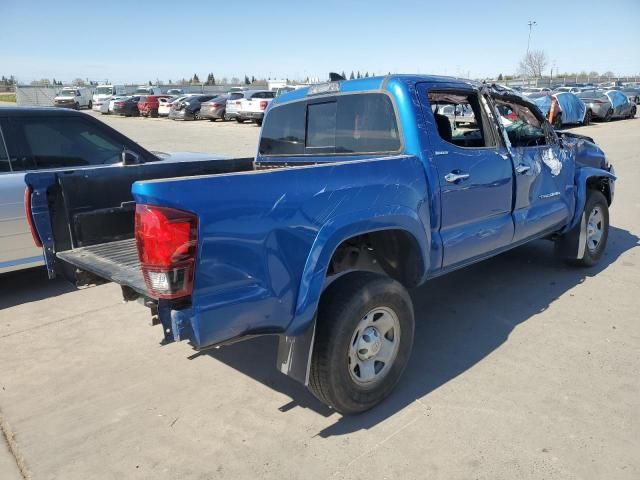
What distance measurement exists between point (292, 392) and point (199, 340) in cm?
118

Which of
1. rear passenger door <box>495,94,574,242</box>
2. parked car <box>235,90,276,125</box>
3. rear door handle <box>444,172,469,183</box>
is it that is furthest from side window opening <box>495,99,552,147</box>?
parked car <box>235,90,276,125</box>

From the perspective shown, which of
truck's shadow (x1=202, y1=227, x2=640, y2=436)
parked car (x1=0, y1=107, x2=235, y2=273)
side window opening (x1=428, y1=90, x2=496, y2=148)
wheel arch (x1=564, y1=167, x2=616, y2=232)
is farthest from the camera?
wheel arch (x1=564, y1=167, x2=616, y2=232)

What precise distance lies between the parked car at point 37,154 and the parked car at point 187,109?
90.6ft

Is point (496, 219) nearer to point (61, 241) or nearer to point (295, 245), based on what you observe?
point (295, 245)

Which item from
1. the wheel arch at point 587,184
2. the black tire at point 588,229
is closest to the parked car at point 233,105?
the wheel arch at point 587,184

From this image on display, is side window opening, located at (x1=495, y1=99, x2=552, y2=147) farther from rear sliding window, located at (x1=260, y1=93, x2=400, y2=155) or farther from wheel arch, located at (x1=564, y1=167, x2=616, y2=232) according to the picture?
rear sliding window, located at (x1=260, y1=93, x2=400, y2=155)

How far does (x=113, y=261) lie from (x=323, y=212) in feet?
4.62

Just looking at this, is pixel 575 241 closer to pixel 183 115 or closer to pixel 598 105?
pixel 598 105

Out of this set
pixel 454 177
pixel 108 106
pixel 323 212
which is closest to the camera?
pixel 323 212

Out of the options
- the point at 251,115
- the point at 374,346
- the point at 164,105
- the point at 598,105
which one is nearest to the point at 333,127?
the point at 374,346

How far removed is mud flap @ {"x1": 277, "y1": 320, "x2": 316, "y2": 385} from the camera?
2709mm

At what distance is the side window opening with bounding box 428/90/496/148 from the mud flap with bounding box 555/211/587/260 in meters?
1.72

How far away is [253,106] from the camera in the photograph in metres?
25.9

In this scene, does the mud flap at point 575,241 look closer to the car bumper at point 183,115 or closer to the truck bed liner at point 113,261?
the truck bed liner at point 113,261
